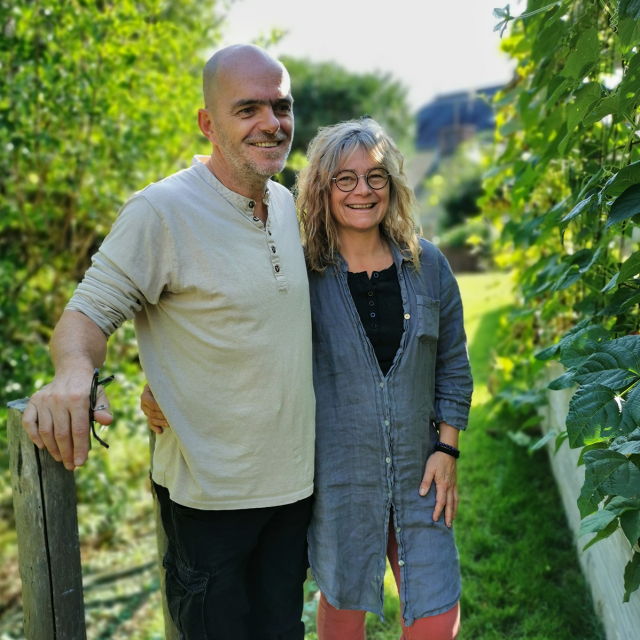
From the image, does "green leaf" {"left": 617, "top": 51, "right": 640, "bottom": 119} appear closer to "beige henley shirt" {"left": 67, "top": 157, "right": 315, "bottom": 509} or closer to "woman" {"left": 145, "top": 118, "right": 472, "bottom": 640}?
"woman" {"left": 145, "top": 118, "right": 472, "bottom": 640}

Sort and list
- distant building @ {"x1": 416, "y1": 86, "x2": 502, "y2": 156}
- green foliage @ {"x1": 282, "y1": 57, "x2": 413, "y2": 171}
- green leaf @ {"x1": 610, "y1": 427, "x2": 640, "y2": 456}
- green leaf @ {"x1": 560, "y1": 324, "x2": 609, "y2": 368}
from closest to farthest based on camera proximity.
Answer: green leaf @ {"x1": 610, "y1": 427, "x2": 640, "y2": 456} → green leaf @ {"x1": 560, "y1": 324, "x2": 609, "y2": 368} → green foliage @ {"x1": 282, "y1": 57, "x2": 413, "y2": 171} → distant building @ {"x1": 416, "y1": 86, "x2": 502, "y2": 156}

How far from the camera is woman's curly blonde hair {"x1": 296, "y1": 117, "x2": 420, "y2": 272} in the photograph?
214 centimetres

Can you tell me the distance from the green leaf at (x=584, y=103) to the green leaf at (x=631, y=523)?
0.86 meters

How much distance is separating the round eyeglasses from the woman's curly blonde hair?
27mm

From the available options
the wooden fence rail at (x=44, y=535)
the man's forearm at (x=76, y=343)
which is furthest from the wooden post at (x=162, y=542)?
the man's forearm at (x=76, y=343)

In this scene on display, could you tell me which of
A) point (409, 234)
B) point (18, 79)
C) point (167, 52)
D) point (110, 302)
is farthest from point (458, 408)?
point (167, 52)

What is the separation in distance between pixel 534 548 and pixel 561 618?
1.74ft

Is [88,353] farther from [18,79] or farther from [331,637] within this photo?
[18,79]

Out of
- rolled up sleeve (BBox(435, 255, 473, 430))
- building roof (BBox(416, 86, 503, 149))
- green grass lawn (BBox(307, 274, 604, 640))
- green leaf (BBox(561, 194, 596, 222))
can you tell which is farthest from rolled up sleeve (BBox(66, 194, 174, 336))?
building roof (BBox(416, 86, 503, 149))

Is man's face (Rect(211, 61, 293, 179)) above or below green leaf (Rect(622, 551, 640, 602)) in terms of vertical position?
above

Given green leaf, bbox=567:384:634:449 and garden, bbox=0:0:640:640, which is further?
garden, bbox=0:0:640:640

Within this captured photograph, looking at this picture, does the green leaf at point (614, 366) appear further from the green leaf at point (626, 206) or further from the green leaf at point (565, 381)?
the green leaf at point (626, 206)

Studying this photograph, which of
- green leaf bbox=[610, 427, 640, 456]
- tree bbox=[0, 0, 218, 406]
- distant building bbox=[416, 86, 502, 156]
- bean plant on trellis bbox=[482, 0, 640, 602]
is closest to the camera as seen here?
green leaf bbox=[610, 427, 640, 456]

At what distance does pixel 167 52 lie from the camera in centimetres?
451
